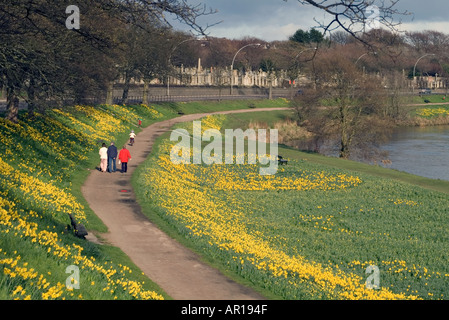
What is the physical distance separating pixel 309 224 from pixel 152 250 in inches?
395

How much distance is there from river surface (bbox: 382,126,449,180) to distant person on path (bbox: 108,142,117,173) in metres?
24.4

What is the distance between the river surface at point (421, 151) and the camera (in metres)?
48.9

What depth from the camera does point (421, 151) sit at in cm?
5994

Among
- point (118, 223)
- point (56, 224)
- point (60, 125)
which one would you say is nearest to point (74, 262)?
point (56, 224)

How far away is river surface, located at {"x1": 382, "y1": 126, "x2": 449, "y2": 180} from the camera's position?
48.9 metres

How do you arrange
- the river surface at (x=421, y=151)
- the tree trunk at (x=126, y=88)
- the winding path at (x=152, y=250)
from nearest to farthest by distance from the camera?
1. the winding path at (x=152, y=250)
2. the river surface at (x=421, y=151)
3. the tree trunk at (x=126, y=88)

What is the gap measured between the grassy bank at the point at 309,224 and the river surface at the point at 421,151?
719cm

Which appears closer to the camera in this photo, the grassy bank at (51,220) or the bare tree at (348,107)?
the grassy bank at (51,220)

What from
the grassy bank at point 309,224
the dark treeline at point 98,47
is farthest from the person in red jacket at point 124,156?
the dark treeline at point 98,47

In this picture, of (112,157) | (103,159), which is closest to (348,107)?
(112,157)

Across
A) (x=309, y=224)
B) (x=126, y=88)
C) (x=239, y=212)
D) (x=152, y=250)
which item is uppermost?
(x=126, y=88)

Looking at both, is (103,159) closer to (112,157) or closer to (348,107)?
(112,157)

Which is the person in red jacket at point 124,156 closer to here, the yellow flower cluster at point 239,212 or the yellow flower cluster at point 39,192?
the yellow flower cluster at point 239,212
